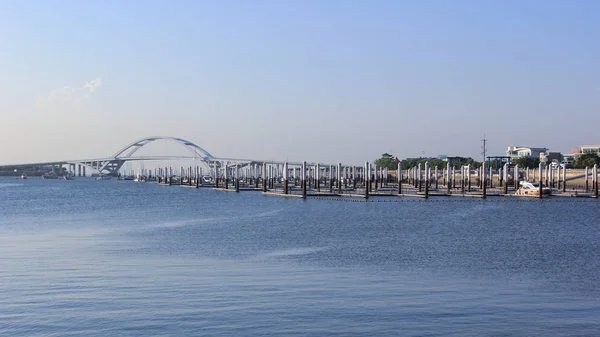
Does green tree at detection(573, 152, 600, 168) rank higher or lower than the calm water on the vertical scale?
higher

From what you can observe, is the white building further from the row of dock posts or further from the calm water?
the calm water

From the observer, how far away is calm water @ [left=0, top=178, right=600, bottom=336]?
49.3 ft

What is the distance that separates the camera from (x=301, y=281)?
20.0 m

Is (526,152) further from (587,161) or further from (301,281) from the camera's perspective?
(301,281)

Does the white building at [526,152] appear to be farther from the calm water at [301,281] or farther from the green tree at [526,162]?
the calm water at [301,281]

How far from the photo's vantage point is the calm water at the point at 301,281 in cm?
1502

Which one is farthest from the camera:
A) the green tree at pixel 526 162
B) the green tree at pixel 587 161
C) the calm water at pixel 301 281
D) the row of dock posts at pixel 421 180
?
the green tree at pixel 526 162

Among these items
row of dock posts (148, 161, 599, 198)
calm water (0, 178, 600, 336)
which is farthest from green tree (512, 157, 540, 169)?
calm water (0, 178, 600, 336)

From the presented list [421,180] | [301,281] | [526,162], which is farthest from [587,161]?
[301,281]

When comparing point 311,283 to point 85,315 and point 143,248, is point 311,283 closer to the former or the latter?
point 85,315

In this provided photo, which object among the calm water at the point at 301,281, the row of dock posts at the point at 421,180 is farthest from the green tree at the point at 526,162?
the calm water at the point at 301,281

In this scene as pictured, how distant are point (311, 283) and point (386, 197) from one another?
56.2m

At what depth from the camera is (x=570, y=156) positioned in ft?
597

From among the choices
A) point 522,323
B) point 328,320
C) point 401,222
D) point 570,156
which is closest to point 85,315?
point 328,320
